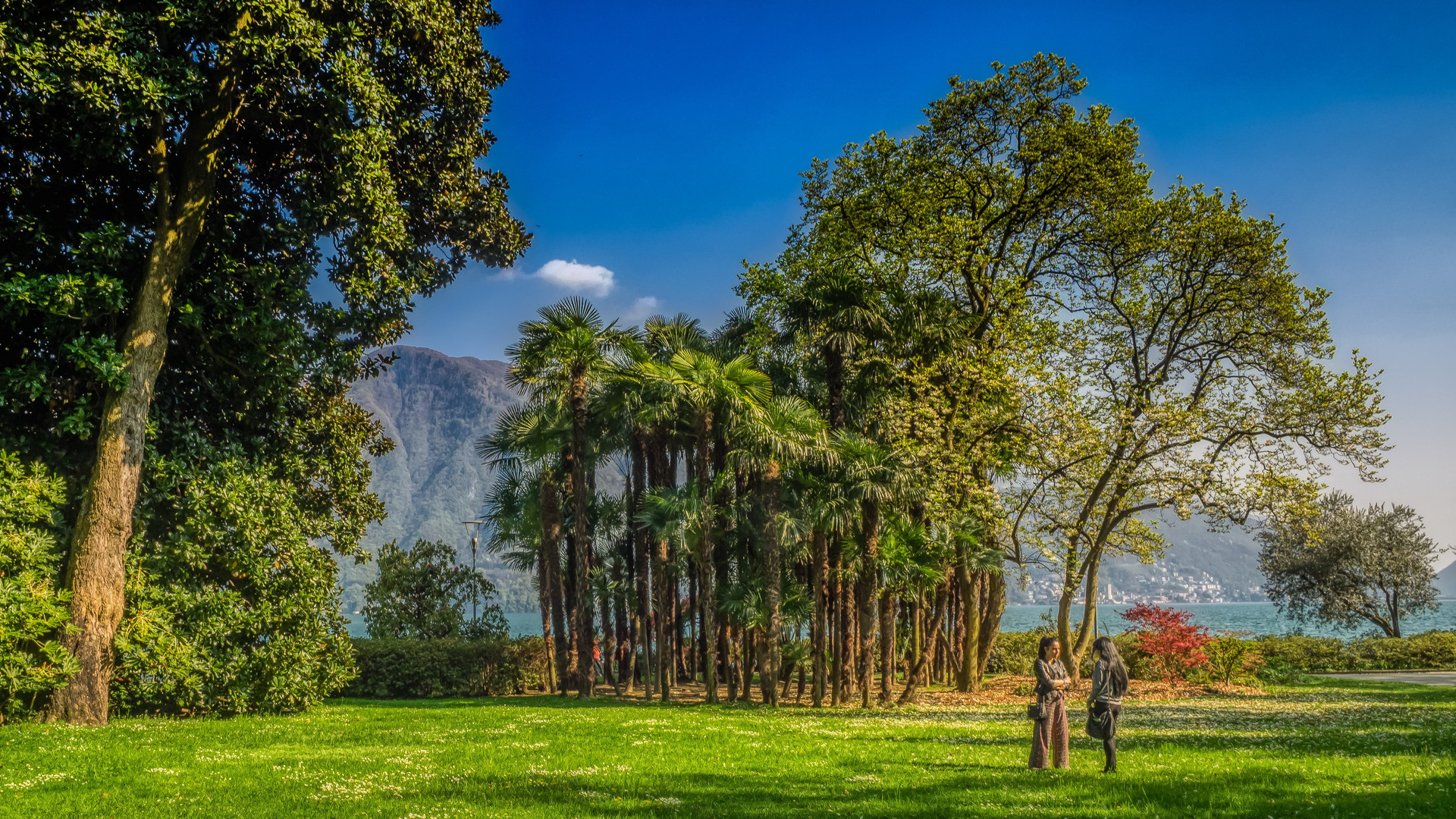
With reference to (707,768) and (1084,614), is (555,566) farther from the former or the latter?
(707,768)

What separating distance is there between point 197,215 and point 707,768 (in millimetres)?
14839

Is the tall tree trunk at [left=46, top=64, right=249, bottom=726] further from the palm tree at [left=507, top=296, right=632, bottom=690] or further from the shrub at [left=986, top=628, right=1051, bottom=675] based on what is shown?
the shrub at [left=986, top=628, right=1051, bottom=675]

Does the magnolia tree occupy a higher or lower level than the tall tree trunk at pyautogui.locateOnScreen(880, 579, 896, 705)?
higher

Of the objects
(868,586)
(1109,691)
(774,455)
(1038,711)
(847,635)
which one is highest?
(774,455)

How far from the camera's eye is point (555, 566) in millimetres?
26938

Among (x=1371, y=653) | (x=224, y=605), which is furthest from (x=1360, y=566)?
(x=224, y=605)

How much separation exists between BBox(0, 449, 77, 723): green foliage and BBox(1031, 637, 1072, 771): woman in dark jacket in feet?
52.5

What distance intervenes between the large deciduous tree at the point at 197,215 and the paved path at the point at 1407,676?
3408cm

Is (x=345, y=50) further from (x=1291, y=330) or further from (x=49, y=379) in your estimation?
(x=1291, y=330)

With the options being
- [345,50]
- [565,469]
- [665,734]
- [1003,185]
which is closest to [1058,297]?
[1003,185]

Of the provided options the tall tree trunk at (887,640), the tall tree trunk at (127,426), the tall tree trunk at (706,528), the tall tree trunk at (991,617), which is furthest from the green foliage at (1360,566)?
the tall tree trunk at (127,426)

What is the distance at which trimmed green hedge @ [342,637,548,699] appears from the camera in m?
26.9

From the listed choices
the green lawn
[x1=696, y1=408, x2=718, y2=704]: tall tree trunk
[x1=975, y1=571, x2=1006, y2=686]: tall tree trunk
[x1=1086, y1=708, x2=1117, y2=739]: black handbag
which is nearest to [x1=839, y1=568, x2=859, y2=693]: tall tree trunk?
[x1=696, y1=408, x2=718, y2=704]: tall tree trunk

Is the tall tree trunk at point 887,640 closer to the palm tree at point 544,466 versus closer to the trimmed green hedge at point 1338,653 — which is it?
the palm tree at point 544,466
